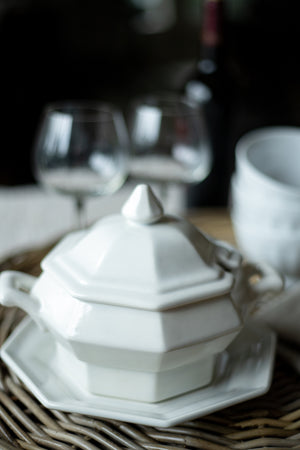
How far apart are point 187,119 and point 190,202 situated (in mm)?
247

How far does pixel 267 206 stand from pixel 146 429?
0.31m

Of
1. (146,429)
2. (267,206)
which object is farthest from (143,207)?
(267,206)

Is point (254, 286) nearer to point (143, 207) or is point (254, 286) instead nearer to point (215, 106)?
point (143, 207)

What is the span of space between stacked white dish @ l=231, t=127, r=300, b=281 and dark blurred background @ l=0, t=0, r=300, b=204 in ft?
3.13

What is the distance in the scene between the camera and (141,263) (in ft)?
1.21

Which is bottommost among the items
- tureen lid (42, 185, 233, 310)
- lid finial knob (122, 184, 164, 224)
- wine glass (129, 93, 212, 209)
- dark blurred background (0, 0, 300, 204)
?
dark blurred background (0, 0, 300, 204)

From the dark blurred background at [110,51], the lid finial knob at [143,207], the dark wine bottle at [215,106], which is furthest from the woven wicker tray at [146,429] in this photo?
the dark blurred background at [110,51]

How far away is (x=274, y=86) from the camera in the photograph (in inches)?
72.9

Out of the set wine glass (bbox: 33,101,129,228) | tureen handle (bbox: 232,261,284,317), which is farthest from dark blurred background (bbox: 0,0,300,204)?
tureen handle (bbox: 232,261,284,317)

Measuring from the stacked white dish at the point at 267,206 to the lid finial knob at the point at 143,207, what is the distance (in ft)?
0.82

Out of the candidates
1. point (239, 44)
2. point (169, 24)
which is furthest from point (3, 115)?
point (169, 24)

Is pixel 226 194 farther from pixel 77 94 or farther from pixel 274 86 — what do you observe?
pixel 77 94

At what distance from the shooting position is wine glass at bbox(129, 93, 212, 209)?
76 cm

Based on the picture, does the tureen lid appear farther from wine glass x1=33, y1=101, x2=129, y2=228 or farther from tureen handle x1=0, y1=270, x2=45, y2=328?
wine glass x1=33, y1=101, x2=129, y2=228
